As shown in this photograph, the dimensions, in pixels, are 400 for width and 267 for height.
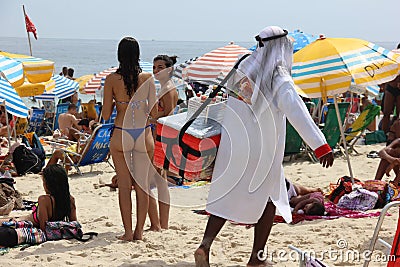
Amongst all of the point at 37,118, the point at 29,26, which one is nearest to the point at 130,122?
the point at 37,118

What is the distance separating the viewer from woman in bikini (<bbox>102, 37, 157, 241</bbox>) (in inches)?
183

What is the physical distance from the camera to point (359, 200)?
6055 millimetres

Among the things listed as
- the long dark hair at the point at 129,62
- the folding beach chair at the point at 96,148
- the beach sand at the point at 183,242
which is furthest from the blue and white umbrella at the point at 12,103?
the long dark hair at the point at 129,62

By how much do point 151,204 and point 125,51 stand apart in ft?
4.06

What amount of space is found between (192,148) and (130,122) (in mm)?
751

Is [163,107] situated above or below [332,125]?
above

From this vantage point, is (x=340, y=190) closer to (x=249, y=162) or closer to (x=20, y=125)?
(x=249, y=162)

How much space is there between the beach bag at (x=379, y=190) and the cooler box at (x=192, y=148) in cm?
246

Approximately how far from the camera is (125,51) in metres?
4.61

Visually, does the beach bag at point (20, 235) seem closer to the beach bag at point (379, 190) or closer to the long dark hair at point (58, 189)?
the long dark hair at point (58, 189)

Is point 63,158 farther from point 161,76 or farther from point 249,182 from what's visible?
point 249,182

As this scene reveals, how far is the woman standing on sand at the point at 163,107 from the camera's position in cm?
512

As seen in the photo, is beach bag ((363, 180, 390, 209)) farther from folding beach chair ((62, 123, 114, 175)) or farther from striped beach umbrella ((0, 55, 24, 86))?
striped beach umbrella ((0, 55, 24, 86))

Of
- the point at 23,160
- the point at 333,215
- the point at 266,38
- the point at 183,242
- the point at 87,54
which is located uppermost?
the point at 266,38
